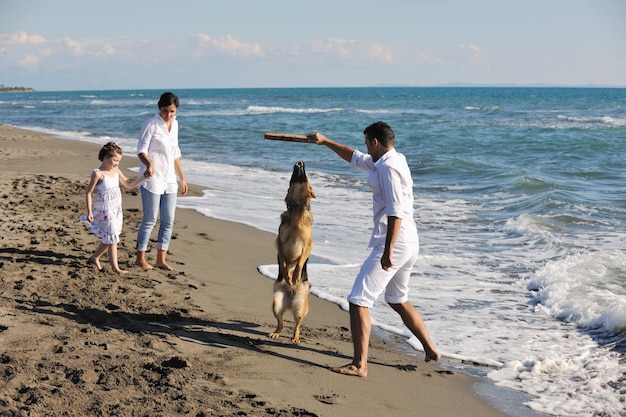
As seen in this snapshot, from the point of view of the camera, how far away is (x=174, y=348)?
5.26 m

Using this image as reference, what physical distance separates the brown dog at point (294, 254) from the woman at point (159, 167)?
190 centimetres

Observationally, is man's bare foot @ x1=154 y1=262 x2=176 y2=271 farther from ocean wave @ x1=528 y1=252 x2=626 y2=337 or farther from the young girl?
ocean wave @ x1=528 y1=252 x2=626 y2=337

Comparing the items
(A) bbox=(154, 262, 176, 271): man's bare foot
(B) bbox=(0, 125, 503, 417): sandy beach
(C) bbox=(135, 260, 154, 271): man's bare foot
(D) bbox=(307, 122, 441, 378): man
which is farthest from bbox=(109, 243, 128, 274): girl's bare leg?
(D) bbox=(307, 122, 441, 378): man

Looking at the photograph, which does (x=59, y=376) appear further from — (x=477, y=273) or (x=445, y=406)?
(x=477, y=273)

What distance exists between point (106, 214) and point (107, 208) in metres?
0.06

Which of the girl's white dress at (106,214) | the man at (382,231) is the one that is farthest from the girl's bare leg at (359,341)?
the girl's white dress at (106,214)

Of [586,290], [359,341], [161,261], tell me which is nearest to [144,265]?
[161,261]

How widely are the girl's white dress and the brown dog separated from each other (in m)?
2.14

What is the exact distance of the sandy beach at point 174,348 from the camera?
14.1ft

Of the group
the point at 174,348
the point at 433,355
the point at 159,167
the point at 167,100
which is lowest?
the point at 433,355

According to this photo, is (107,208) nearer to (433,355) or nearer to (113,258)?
(113,258)

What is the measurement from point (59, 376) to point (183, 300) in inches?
89.5

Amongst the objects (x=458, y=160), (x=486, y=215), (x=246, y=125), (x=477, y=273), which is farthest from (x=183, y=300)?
(x=246, y=125)

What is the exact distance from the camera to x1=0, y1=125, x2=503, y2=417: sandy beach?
4289 mm
